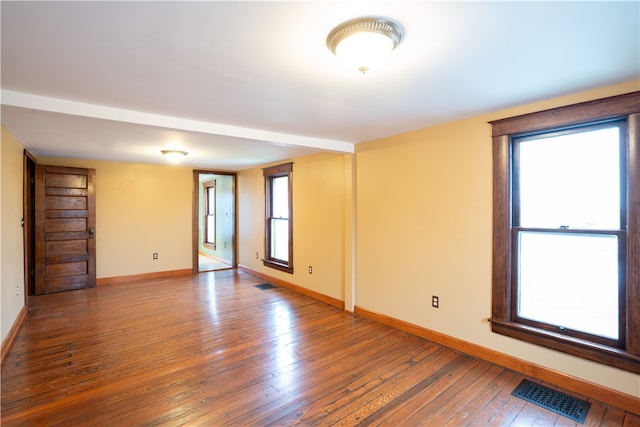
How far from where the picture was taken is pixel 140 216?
234 inches

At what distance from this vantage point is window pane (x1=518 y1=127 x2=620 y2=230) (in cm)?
226

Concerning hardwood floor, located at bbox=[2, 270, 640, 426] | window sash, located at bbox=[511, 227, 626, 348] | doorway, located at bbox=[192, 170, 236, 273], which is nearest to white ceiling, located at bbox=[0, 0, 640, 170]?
window sash, located at bbox=[511, 227, 626, 348]

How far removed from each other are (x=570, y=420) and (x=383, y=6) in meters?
2.77

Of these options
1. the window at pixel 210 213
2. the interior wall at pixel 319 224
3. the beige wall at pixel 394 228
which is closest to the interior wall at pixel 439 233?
the beige wall at pixel 394 228

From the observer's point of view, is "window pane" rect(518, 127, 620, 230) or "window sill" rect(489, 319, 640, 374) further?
"window pane" rect(518, 127, 620, 230)

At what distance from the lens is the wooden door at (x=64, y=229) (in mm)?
4902

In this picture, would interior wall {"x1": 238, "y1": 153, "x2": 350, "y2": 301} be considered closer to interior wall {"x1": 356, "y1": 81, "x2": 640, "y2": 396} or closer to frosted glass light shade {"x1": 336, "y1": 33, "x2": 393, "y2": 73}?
interior wall {"x1": 356, "y1": 81, "x2": 640, "y2": 396}

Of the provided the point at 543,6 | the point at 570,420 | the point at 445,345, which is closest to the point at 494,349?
the point at 445,345

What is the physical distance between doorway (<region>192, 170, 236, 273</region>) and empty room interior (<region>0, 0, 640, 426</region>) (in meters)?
2.21

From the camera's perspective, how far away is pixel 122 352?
297 centimetres

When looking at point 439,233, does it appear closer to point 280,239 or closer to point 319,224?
point 319,224

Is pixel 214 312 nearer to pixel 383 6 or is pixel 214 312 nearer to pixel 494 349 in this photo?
pixel 494 349

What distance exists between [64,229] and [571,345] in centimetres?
682

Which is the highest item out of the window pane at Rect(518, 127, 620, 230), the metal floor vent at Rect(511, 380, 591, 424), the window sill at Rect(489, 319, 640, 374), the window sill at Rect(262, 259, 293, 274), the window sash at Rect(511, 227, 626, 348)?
the window pane at Rect(518, 127, 620, 230)
